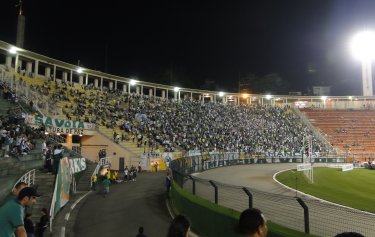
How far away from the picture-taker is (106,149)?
3609cm

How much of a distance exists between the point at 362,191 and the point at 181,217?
22.0 m

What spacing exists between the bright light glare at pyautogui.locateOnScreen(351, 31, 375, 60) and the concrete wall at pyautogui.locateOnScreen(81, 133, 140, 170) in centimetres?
6486

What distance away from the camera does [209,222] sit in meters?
10.7

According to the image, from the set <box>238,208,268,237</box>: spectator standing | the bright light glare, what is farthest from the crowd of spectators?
<box>238,208,268,237</box>: spectator standing

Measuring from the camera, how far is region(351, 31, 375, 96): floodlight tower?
76.6 meters

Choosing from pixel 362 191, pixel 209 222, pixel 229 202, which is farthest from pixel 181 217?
pixel 362 191

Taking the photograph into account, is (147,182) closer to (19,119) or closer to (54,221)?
(19,119)

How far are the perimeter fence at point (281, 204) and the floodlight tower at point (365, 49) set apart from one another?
55191 millimetres

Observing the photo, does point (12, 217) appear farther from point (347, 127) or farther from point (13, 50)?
point (347, 127)

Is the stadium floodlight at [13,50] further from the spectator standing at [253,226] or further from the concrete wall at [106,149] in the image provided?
the spectator standing at [253,226]

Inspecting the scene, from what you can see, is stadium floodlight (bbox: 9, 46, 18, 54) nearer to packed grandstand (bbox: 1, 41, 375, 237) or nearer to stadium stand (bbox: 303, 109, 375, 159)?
packed grandstand (bbox: 1, 41, 375, 237)

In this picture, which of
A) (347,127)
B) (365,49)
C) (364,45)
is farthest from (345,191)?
(364,45)

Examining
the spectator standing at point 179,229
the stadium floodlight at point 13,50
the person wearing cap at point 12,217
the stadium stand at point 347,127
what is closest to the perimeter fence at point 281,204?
the spectator standing at point 179,229

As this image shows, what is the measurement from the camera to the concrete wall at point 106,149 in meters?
35.6
